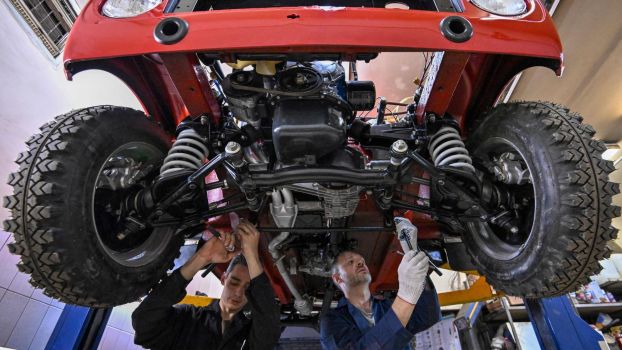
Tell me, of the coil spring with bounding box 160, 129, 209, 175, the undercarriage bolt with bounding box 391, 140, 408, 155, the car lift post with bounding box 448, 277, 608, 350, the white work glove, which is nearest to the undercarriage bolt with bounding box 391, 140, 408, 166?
the undercarriage bolt with bounding box 391, 140, 408, 155

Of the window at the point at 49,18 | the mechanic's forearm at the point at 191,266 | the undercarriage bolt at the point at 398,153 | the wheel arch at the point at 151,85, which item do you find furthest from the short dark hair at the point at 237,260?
the window at the point at 49,18

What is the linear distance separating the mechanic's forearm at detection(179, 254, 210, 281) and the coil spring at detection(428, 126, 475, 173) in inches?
41.7

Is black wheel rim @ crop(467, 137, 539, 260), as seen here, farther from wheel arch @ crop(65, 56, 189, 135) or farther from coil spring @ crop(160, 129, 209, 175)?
wheel arch @ crop(65, 56, 189, 135)

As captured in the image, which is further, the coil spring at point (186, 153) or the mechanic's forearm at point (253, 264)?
the mechanic's forearm at point (253, 264)

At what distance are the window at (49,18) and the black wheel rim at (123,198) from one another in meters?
2.71

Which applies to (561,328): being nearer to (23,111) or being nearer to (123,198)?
(123,198)

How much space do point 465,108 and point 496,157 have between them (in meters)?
0.21

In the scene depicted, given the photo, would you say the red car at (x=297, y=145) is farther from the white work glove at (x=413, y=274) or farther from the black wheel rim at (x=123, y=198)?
the white work glove at (x=413, y=274)

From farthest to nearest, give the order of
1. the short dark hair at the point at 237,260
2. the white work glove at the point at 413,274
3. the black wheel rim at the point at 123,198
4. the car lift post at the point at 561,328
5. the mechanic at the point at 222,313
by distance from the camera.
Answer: the short dark hair at the point at 237,260, the car lift post at the point at 561,328, the mechanic at the point at 222,313, the white work glove at the point at 413,274, the black wheel rim at the point at 123,198

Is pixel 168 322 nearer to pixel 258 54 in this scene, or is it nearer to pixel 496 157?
pixel 258 54

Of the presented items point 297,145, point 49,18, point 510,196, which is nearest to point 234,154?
point 297,145

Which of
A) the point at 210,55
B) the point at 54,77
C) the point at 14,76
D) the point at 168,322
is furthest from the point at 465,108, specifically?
the point at 54,77

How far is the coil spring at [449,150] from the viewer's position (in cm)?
110

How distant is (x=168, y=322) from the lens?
166 cm
